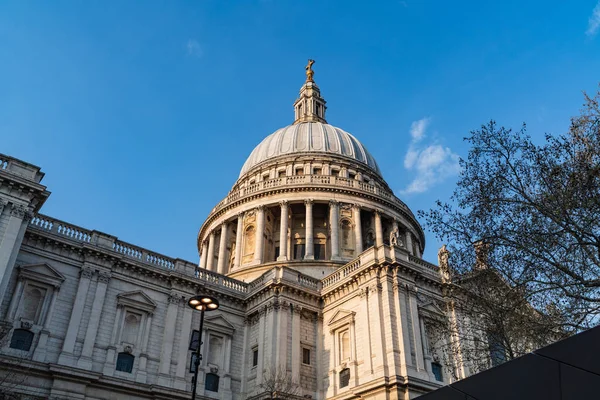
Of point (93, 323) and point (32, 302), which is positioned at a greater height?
point (32, 302)

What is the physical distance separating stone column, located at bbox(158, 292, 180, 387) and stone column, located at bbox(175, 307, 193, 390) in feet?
1.82

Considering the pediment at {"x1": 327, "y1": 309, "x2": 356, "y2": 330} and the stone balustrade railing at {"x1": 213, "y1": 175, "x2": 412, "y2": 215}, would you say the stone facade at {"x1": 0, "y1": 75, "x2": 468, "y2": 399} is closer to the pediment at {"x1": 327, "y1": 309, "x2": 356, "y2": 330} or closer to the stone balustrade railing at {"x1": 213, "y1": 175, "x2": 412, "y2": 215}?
the pediment at {"x1": 327, "y1": 309, "x2": 356, "y2": 330}

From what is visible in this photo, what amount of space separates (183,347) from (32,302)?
29.3ft

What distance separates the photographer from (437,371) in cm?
2986

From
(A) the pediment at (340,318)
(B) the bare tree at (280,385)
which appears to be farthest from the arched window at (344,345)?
(B) the bare tree at (280,385)

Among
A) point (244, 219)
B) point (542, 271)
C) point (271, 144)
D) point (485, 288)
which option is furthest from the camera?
point (271, 144)

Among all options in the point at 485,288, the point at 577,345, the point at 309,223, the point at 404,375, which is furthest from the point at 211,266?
the point at 577,345

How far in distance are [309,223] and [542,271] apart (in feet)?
99.8

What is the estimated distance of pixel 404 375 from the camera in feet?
89.0

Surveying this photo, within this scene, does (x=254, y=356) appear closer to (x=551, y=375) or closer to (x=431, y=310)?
(x=431, y=310)

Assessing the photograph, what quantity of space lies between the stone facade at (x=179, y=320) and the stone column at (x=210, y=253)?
15.3m

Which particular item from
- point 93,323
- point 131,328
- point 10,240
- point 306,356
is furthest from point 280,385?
point 10,240

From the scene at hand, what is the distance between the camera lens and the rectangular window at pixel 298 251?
1871 inches

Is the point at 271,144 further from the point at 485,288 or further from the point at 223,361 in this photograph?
the point at 485,288
